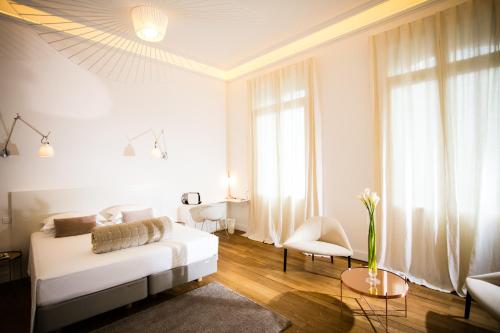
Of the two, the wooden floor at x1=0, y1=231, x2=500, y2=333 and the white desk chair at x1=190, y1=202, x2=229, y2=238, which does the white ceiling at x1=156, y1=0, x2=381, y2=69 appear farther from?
the wooden floor at x1=0, y1=231, x2=500, y2=333

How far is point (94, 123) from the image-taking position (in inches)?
142

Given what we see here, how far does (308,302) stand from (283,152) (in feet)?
7.78

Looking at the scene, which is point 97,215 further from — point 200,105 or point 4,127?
point 200,105

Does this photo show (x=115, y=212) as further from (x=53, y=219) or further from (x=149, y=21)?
(x=149, y=21)

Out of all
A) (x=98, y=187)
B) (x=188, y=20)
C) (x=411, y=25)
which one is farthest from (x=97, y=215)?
(x=411, y=25)

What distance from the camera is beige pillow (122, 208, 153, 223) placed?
3.41 m

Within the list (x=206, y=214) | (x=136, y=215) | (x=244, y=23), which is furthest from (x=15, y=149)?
(x=244, y=23)

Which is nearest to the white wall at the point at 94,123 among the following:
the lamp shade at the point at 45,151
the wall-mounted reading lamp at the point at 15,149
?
the wall-mounted reading lamp at the point at 15,149

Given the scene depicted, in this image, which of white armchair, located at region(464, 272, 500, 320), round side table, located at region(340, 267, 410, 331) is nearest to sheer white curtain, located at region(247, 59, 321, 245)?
round side table, located at region(340, 267, 410, 331)

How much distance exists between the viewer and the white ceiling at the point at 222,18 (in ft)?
9.61

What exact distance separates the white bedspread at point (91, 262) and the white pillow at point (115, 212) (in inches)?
17.1

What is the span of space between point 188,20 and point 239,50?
1.15 m

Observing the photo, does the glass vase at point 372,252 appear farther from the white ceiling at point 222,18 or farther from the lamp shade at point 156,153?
the lamp shade at point 156,153

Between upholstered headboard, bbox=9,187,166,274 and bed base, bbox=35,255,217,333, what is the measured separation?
5.64 ft
